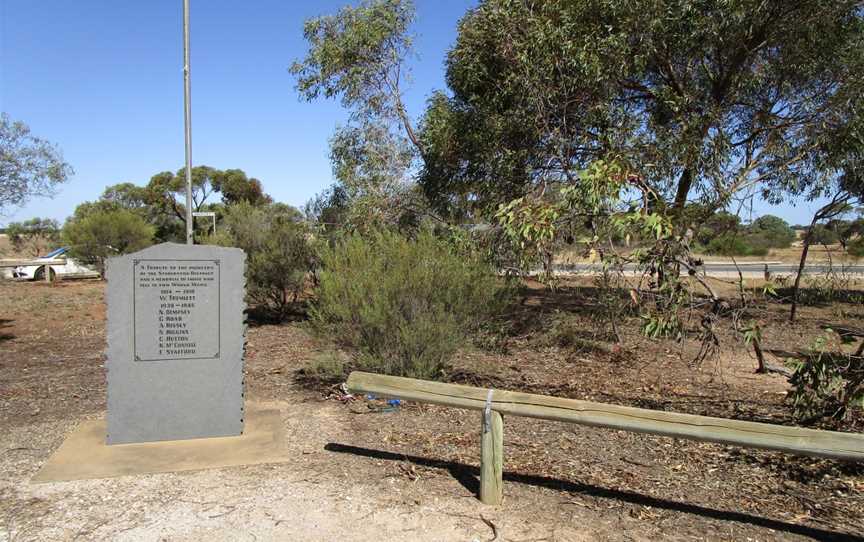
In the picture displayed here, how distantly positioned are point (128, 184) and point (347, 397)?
39.2 m

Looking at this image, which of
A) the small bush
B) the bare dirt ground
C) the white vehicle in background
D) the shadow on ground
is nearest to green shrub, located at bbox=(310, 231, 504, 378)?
the bare dirt ground

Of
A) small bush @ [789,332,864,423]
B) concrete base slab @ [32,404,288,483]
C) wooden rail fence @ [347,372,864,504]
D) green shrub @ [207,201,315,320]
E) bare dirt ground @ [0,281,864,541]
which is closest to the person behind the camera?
wooden rail fence @ [347,372,864,504]

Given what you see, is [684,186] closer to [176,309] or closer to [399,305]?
[399,305]

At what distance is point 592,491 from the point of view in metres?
4.40

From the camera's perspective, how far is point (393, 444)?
5.34m

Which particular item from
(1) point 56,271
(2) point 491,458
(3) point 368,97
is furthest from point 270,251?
(1) point 56,271

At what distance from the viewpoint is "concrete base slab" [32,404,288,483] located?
462cm

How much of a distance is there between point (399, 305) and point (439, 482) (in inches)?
97.9

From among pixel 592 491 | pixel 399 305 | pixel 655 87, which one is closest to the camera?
pixel 592 491

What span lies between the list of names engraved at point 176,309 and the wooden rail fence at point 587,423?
137cm

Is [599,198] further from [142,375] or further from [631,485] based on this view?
[142,375]

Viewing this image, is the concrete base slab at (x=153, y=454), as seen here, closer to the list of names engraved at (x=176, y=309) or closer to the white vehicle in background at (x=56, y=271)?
the list of names engraved at (x=176, y=309)

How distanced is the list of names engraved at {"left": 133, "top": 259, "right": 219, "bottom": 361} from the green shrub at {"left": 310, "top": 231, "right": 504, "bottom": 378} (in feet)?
4.95

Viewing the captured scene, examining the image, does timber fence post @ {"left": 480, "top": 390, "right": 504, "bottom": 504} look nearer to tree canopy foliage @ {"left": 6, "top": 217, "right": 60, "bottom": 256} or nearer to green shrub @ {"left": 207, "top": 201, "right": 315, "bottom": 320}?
green shrub @ {"left": 207, "top": 201, "right": 315, "bottom": 320}
